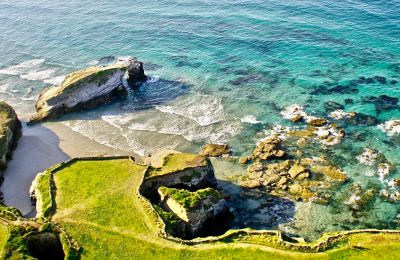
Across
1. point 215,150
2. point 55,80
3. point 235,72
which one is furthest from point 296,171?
point 55,80

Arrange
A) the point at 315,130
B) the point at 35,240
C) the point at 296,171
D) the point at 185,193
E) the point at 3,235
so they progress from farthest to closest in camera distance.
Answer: the point at 315,130 → the point at 296,171 → the point at 185,193 → the point at 35,240 → the point at 3,235

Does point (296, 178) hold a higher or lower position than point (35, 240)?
lower

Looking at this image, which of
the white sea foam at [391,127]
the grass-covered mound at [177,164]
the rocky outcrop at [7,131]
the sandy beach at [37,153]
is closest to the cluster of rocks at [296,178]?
the grass-covered mound at [177,164]

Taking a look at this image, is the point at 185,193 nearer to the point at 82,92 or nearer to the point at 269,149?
the point at 269,149

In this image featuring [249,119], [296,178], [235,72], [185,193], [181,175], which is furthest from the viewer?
[235,72]

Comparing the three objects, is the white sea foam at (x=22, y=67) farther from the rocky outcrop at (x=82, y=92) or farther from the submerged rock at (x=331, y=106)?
the submerged rock at (x=331, y=106)

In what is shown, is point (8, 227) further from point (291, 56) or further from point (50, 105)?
point (291, 56)
